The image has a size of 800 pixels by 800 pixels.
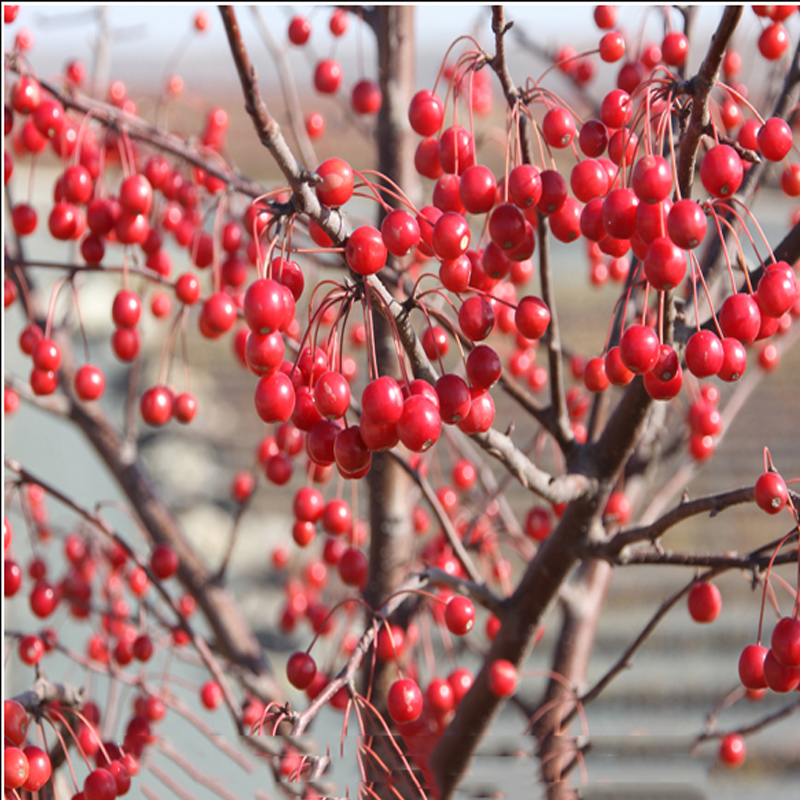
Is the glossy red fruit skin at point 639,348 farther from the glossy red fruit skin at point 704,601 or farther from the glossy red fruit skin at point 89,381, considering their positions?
the glossy red fruit skin at point 89,381

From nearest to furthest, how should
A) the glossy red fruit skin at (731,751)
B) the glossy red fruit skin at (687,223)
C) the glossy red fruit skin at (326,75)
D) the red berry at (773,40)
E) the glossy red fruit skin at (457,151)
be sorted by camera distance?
the glossy red fruit skin at (687,223), the glossy red fruit skin at (457,151), the red berry at (773,40), the glossy red fruit skin at (731,751), the glossy red fruit skin at (326,75)

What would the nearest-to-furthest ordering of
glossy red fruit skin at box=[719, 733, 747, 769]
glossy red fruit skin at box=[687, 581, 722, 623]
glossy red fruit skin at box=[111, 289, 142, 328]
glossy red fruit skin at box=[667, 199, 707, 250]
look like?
glossy red fruit skin at box=[667, 199, 707, 250], glossy red fruit skin at box=[687, 581, 722, 623], glossy red fruit skin at box=[111, 289, 142, 328], glossy red fruit skin at box=[719, 733, 747, 769]

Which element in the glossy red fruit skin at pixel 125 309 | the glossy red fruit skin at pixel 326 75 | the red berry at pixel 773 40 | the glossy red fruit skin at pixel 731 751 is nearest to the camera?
the red berry at pixel 773 40

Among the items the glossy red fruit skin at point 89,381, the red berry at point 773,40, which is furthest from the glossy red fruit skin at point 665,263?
the glossy red fruit skin at point 89,381

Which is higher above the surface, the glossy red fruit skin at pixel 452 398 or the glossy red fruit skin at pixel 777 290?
the glossy red fruit skin at pixel 777 290

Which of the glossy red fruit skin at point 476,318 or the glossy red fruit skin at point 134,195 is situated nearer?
the glossy red fruit skin at point 476,318

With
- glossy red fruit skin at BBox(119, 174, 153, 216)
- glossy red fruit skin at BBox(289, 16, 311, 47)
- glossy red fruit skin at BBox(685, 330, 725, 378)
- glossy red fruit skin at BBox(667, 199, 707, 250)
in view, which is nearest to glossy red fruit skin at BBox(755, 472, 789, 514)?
glossy red fruit skin at BBox(685, 330, 725, 378)

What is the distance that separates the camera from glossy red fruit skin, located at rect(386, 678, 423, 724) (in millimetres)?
825

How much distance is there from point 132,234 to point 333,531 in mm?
478

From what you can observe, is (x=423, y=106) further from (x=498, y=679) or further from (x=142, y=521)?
(x=142, y=521)

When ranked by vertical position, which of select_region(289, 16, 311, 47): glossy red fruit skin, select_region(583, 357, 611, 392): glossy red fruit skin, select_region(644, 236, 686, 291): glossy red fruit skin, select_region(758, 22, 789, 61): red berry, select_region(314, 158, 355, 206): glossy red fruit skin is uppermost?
select_region(289, 16, 311, 47): glossy red fruit skin

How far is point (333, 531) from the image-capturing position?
113 centimetres

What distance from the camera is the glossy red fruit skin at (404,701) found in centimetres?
82

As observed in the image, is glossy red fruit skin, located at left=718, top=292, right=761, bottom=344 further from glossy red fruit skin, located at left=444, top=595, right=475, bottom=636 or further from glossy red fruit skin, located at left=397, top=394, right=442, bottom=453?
glossy red fruit skin, located at left=444, top=595, right=475, bottom=636
